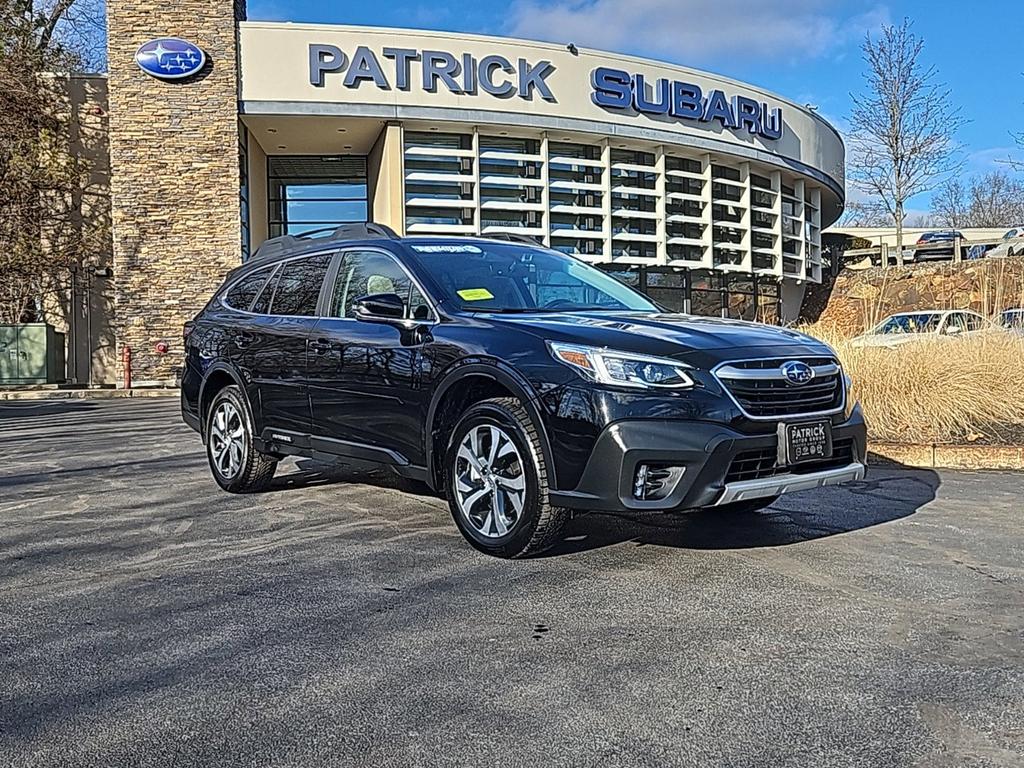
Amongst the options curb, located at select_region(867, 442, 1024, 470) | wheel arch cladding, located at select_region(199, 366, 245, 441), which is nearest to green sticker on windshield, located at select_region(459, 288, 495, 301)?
wheel arch cladding, located at select_region(199, 366, 245, 441)

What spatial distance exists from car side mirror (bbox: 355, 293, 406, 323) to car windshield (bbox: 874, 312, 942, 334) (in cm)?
672

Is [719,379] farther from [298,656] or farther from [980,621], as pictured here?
[298,656]

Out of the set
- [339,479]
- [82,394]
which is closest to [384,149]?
[82,394]

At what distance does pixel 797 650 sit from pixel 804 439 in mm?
1435

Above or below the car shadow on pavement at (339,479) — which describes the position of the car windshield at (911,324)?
above

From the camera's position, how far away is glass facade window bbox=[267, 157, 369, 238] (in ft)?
85.3

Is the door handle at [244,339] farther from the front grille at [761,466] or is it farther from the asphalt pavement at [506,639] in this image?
the front grille at [761,466]

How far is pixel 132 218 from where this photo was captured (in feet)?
68.8

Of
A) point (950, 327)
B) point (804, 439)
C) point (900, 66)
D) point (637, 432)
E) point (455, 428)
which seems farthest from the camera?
point (900, 66)

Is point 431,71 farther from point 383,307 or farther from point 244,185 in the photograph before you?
point 383,307

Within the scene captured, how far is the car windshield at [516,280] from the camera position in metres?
5.47

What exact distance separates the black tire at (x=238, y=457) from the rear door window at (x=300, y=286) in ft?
2.35

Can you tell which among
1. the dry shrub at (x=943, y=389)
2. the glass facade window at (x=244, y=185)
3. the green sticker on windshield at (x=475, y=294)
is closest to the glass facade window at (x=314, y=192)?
the glass facade window at (x=244, y=185)

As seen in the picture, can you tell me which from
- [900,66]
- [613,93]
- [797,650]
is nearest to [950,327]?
[797,650]
